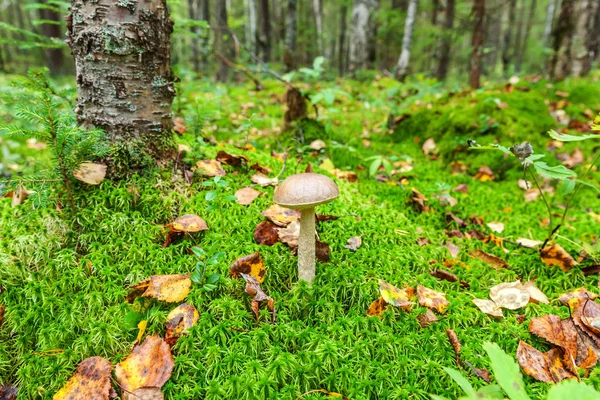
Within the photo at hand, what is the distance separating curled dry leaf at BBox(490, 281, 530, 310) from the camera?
2176mm

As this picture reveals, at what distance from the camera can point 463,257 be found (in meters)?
2.67

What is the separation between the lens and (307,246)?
2.05m

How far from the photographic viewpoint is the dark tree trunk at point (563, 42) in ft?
18.7

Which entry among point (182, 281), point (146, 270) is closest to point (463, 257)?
point (182, 281)

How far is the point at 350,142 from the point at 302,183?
294 cm

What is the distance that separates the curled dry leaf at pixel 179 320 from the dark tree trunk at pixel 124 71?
3.95 feet

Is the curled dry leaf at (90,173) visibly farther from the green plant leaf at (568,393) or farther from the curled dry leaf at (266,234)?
the green plant leaf at (568,393)

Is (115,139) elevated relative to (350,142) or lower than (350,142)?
elevated

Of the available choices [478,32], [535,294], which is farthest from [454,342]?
[478,32]

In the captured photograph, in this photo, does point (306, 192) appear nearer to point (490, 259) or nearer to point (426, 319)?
point (426, 319)

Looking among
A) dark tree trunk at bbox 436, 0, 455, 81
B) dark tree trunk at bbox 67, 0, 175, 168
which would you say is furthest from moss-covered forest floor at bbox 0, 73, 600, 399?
dark tree trunk at bbox 436, 0, 455, 81

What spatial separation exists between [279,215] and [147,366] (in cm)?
133

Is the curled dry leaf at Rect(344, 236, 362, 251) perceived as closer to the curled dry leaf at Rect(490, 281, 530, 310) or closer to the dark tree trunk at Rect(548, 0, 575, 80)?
the curled dry leaf at Rect(490, 281, 530, 310)

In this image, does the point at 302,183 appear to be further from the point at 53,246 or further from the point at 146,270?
the point at 53,246
